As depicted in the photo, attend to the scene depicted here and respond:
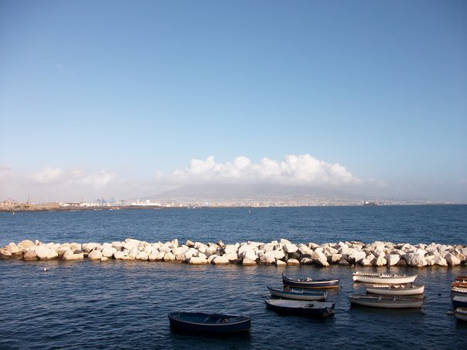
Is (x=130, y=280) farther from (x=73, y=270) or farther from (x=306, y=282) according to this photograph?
(x=306, y=282)

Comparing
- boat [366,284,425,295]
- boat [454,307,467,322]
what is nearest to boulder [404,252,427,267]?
boat [366,284,425,295]

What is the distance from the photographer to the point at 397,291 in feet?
75.6

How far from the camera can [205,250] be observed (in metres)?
39.1

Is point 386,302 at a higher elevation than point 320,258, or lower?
lower

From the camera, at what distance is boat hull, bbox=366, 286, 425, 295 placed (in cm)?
2297

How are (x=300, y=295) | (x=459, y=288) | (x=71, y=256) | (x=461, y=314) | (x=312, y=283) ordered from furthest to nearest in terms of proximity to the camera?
(x=71, y=256)
(x=312, y=283)
(x=459, y=288)
(x=300, y=295)
(x=461, y=314)

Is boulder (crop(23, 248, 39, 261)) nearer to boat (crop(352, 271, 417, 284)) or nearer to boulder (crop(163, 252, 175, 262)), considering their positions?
boulder (crop(163, 252, 175, 262))

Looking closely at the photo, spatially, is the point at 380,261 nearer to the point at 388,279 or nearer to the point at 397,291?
Answer: the point at 388,279

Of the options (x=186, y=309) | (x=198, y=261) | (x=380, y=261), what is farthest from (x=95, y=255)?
(x=380, y=261)

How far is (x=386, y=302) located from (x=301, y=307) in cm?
509

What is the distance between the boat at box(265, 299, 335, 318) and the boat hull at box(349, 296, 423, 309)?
2.44 metres

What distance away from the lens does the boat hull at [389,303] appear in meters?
21.3

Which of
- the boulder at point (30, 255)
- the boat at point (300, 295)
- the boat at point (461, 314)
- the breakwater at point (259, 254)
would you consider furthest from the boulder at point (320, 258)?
the boulder at point (30, 255)

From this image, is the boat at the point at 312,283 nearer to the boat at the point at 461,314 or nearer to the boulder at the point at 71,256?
the boat at the point at 461,314
